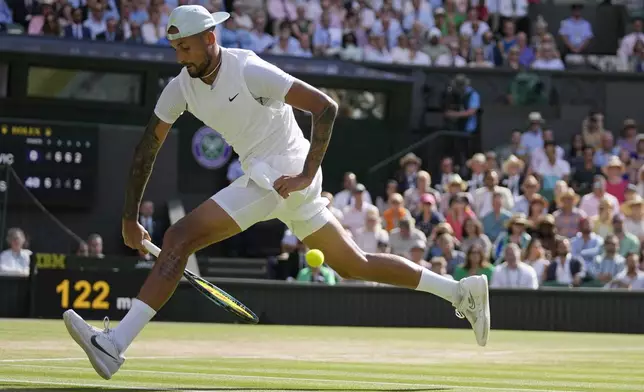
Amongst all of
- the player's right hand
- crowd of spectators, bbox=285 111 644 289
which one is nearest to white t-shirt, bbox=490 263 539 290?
crowd of spectators, bbox=285 111 644 289

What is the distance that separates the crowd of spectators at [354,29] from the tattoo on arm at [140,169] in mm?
14013

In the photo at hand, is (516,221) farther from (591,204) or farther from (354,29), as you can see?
(354,29)

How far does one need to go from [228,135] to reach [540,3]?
2002 centimetres

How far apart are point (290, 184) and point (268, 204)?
0.69ft

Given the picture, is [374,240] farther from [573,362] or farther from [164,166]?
[573,362]

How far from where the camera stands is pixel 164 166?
20.9m

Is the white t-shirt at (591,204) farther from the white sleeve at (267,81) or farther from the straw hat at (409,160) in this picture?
the white sleeve at (267,81)

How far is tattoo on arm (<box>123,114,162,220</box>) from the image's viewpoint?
7.97m

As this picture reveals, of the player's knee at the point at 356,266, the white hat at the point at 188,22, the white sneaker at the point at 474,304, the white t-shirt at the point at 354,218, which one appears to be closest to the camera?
the white hat at the point at 188,22

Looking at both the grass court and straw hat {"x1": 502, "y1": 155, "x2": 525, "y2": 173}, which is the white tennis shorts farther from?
straw hat {"x1": 502, "y1": 155, "x2": 525, "y2": 173}

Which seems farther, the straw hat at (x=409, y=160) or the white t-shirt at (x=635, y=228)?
the straw hat at (x=409, y=160)

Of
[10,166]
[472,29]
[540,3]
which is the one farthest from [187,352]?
[540,3]

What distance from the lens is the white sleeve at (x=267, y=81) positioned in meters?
7.61

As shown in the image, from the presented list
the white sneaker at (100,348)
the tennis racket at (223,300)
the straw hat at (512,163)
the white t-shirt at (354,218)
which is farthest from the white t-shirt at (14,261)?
the white sneaker at (100,348)
